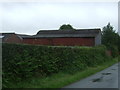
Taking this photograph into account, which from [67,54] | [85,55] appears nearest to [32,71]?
[67,54]

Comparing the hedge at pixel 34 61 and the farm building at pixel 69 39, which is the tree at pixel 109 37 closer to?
the farm building at pixel 69 39

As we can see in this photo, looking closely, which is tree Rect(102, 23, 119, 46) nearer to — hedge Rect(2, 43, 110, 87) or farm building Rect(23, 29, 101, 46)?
farm building Rect(23, 29, 101, 46)

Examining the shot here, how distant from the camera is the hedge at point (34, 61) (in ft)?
39.4

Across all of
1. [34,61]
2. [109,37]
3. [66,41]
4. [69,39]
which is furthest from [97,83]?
[109,37]

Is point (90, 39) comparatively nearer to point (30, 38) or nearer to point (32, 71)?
point (30, 38)

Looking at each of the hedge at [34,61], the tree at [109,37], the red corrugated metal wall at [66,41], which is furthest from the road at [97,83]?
the tree at [109,37]

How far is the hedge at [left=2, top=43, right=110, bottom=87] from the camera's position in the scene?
12.0 m

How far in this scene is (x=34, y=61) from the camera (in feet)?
48.4

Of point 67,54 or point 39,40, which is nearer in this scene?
point 67,54

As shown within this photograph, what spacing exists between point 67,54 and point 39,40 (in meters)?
34.5

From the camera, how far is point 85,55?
27531 millimetres

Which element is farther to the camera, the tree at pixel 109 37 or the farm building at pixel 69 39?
the tree at pixel 109 37

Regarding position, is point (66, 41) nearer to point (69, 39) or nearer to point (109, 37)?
point (69, 39)

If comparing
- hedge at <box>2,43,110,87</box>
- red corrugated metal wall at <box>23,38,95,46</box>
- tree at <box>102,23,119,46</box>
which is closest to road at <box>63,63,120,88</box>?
hedge at <box>2,43,110,87</box>
